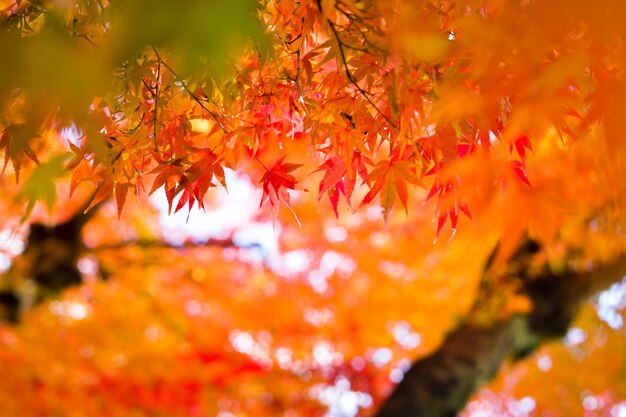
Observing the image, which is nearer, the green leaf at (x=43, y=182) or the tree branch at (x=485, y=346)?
the green leaf at (x=43, y=182)

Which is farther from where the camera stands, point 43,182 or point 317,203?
point 317,203

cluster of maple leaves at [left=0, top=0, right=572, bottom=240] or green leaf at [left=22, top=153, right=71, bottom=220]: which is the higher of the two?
cluster of maple leaves at [left=0, top=0, right=572, bottom=240]

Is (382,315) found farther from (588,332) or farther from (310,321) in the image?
(588,332)

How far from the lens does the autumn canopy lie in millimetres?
864

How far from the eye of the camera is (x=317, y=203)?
1516 millimetres

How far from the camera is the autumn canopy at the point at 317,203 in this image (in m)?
0.86

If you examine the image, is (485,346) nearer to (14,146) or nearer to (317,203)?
(317,203)

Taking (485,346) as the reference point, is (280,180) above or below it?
below

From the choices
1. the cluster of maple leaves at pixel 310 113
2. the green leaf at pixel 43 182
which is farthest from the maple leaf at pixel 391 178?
the green leaf at pixel 43 182

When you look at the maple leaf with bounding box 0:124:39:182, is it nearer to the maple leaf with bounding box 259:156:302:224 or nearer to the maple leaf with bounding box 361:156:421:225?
the maple leaf with bounding box 259:156:302:224

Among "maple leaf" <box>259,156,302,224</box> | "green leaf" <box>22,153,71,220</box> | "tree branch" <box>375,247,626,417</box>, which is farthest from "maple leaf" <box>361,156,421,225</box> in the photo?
"tree branch" <box>375,247,626,417</box>

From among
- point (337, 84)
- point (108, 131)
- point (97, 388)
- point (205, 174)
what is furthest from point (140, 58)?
point (97, 388)

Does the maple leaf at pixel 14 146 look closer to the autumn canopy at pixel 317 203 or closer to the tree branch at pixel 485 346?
the autumn canopy at pixel 317 203

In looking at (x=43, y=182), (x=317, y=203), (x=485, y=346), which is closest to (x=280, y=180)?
(x=317, y=203)
